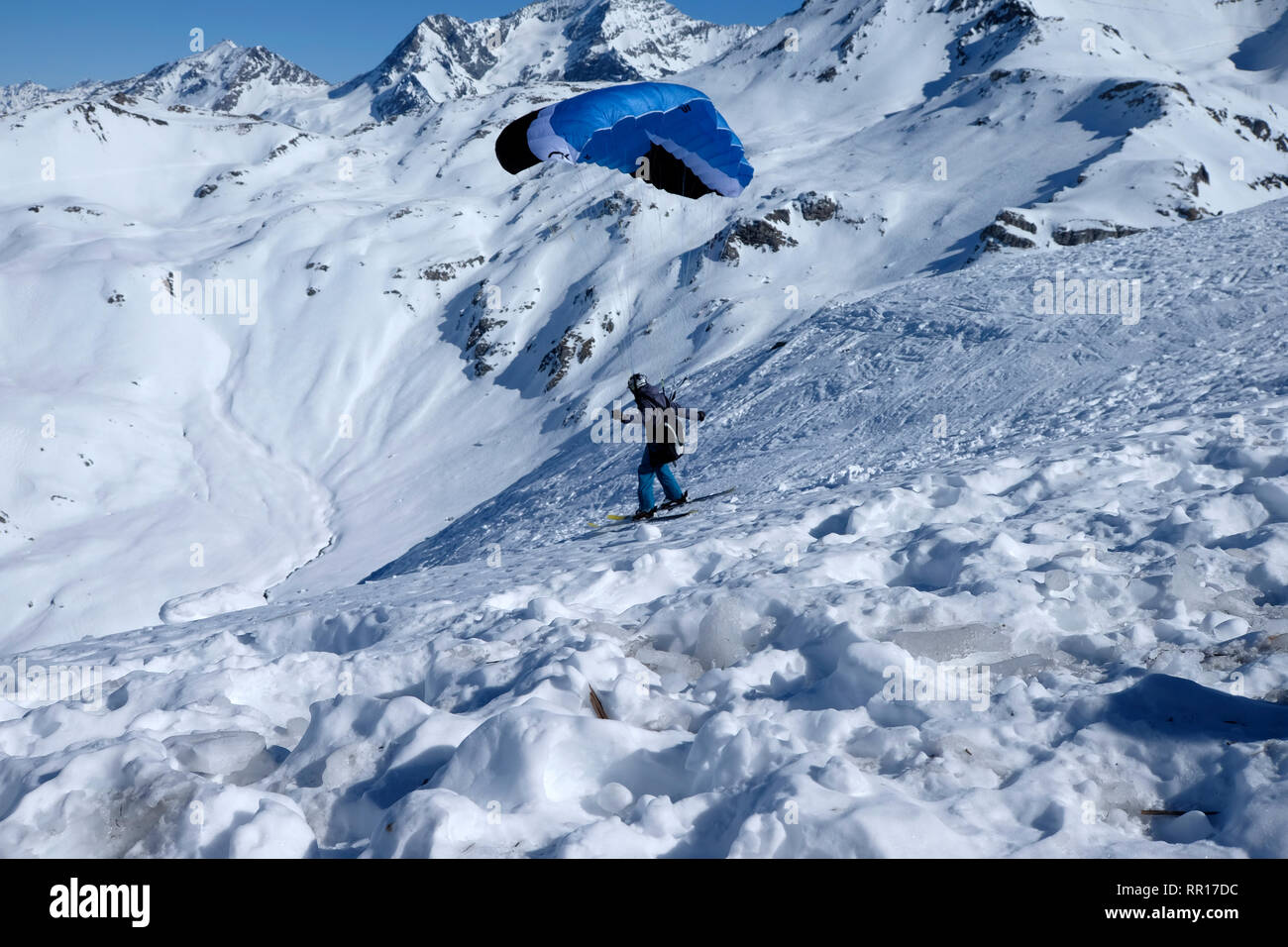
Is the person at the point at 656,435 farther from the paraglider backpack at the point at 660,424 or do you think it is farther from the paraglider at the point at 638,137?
the paraglider at the point at 638,137

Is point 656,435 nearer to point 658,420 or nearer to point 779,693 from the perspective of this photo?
point 658,420

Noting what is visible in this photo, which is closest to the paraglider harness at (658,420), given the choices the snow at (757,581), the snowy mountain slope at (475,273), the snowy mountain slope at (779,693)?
the snow at (757,581)

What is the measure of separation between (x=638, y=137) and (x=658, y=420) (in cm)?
663

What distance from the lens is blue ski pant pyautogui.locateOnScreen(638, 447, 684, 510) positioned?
37.0 feet

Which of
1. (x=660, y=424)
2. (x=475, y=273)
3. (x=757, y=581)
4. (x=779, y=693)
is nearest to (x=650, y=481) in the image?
(x=660, y=424)

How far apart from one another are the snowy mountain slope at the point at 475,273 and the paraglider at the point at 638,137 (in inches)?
262

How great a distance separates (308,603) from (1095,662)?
25.9 feet

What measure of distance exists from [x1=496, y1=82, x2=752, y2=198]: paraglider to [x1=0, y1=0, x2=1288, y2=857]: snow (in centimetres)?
526

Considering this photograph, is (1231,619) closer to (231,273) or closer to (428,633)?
(428,633)

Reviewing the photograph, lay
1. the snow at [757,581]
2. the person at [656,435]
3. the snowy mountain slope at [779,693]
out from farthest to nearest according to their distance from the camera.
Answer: the person at [656,435]
the snow at [757,581]
the snowy mountain slope at [779,693]

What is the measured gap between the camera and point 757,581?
20.0ft

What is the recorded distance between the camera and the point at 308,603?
9172 mm

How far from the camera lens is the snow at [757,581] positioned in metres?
3.44

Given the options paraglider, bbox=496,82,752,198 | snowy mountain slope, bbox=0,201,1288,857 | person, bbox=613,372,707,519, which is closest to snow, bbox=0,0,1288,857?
snowy mountain slope, bbox=0,201,1288,857
